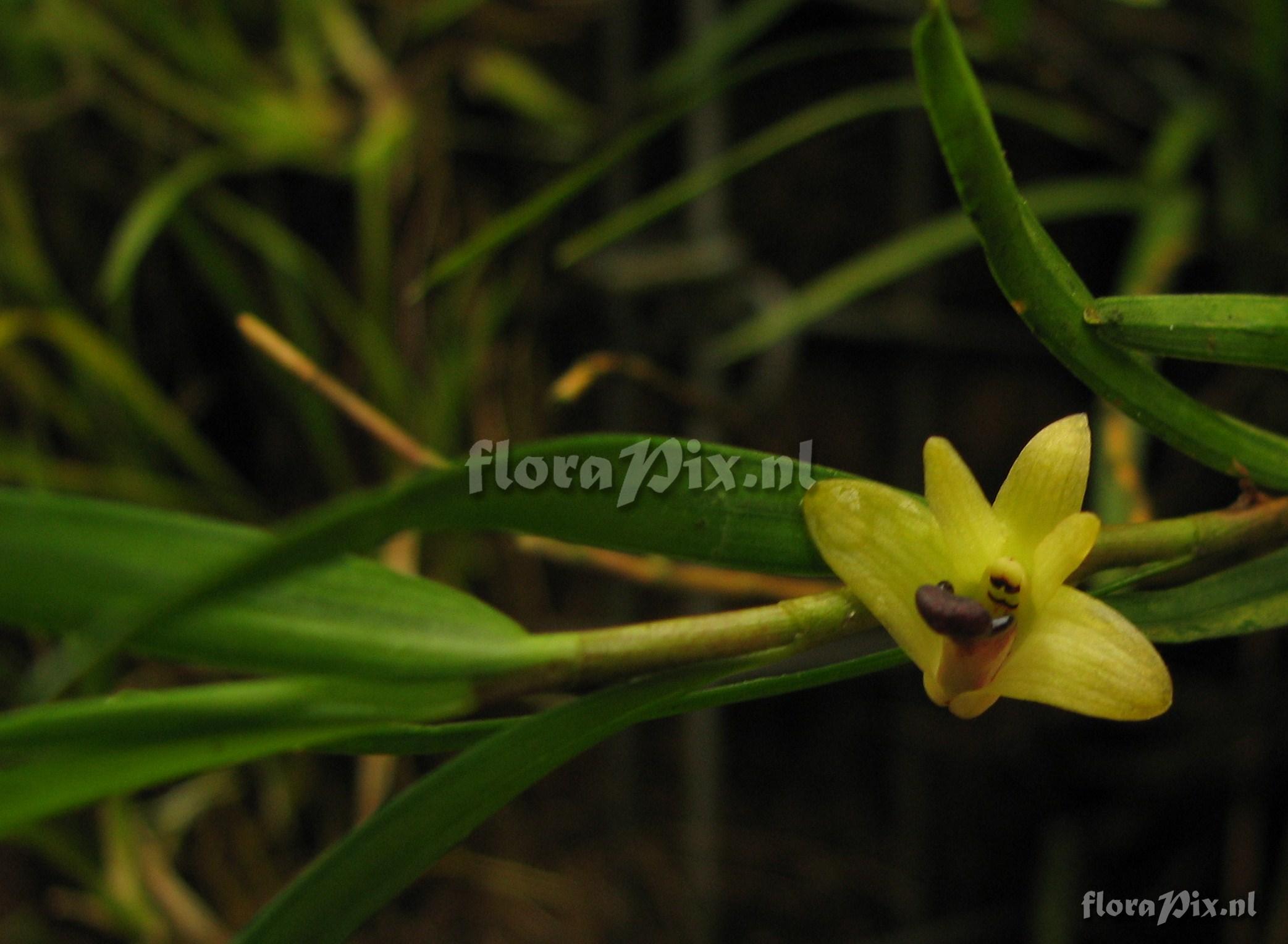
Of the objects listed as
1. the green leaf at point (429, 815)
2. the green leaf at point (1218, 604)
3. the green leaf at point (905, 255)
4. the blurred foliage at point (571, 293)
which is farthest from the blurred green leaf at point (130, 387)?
the green leaf at point (1218, 604)

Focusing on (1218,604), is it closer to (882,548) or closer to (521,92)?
(882,548)

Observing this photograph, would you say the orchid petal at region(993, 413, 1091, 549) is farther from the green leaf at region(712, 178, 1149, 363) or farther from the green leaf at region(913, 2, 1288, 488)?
the green leaf at region(712, 178, 1149, 363)

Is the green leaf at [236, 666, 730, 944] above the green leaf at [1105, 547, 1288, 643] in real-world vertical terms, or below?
below

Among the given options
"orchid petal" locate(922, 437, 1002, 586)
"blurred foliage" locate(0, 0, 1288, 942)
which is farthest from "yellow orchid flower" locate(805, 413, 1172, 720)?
"blurred foliage" locate(0, 0, 1288, 942)

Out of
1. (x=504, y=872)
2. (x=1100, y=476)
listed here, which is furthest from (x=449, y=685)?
(x=504, y=872)

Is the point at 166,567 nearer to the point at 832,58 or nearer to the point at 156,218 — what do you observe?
the point at 156,218

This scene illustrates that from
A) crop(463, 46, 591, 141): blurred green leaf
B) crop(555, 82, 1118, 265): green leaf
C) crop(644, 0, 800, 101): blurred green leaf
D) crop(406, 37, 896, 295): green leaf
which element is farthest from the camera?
crop(463, 46, 591, 141): blurred green leaf
